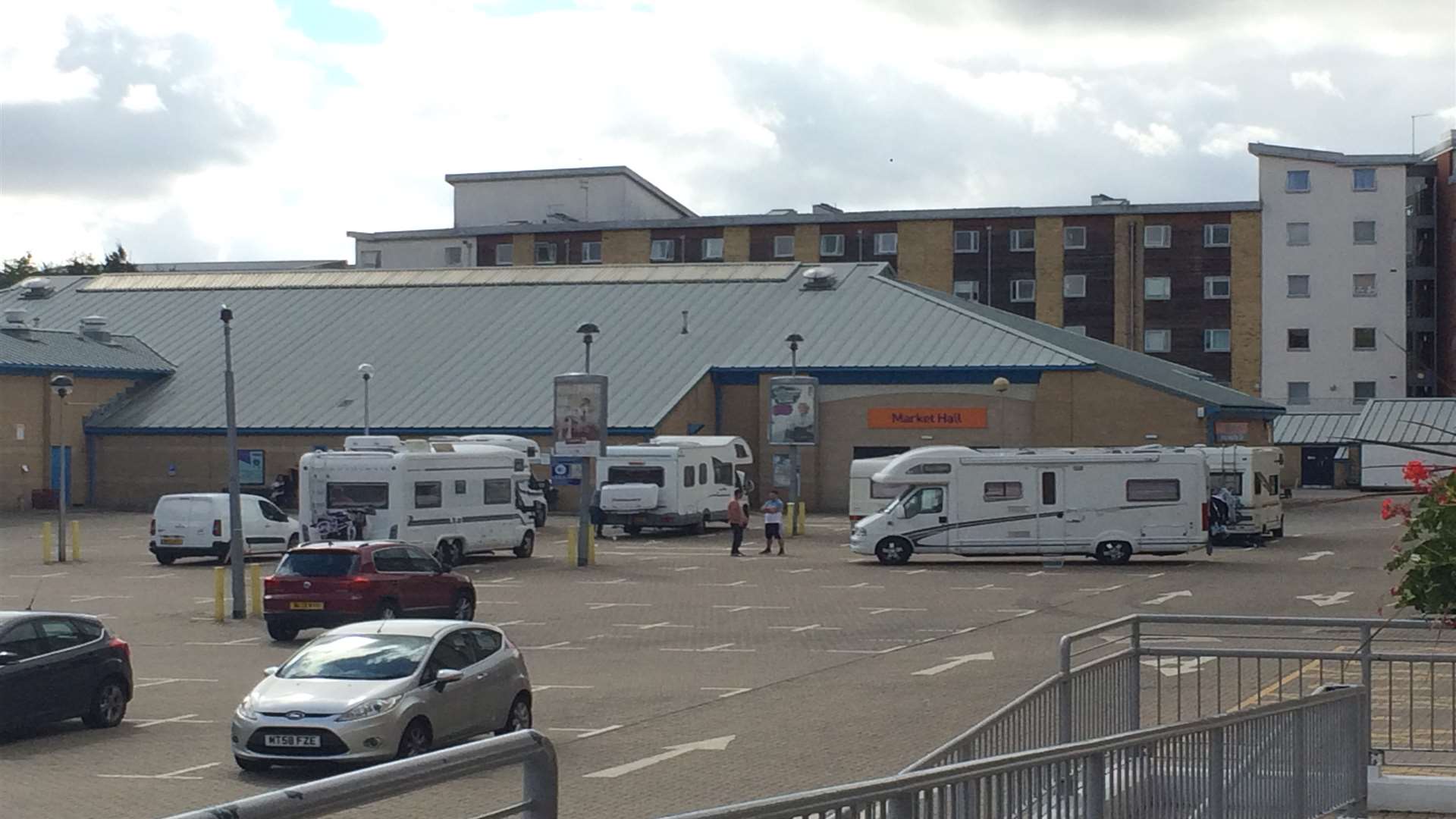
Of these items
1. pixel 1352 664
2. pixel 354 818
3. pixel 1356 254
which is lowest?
pixel 1352 664

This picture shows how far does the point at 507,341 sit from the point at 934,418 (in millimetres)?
17801

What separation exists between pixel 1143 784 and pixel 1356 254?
289ft

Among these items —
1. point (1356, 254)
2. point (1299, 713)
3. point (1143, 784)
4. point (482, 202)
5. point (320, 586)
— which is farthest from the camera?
point (482, 202)

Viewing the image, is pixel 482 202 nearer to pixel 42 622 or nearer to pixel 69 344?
pixel 69 344

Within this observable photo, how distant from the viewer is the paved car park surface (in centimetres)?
1533

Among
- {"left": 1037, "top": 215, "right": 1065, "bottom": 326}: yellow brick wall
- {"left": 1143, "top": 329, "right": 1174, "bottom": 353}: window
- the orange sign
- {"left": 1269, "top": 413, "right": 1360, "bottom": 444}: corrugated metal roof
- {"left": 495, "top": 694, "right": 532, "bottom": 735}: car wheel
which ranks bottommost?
{"left": 495, "top": 694, "right": 532, "bottom": 735}: car wheel

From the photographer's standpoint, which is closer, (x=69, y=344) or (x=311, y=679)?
(x=311, y=679)

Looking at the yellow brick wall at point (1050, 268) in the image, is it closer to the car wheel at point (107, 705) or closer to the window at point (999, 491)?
the window at point (999, 491)

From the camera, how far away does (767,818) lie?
459cm

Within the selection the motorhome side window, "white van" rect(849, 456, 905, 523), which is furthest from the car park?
"white van" rect(849, 456, 905, 523)

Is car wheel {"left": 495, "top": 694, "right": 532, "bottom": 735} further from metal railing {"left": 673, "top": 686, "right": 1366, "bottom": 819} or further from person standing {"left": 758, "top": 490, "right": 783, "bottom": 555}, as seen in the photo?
person standing {"left": 758, "top": 490, "right": 783, "bottom": 555}

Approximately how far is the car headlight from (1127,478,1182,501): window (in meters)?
27.4

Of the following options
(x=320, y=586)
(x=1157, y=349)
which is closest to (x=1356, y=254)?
(x=1157, y=349)

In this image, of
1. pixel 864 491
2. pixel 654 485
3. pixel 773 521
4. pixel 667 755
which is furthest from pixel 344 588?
pixel 864 491
